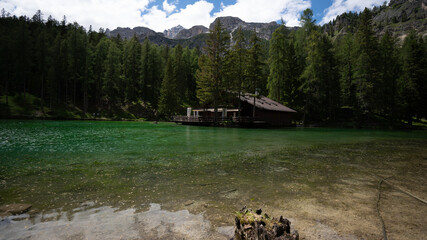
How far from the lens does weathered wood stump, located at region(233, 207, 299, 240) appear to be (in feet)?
8.93

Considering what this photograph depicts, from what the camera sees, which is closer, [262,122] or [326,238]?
[326,238]

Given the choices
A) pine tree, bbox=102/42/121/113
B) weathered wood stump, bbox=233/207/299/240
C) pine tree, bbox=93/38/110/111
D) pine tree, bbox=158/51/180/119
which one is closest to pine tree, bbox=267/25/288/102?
pine tree, bbox=158/51/180/119

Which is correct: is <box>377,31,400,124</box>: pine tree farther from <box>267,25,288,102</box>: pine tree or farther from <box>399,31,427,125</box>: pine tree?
<box>267,25,288,102</box>: pine tree

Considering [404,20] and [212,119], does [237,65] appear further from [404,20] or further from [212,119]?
[404,20]

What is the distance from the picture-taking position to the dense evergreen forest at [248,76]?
135 feet

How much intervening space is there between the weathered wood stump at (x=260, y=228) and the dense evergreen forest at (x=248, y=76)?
37.2 metres

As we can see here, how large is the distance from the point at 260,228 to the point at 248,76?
3915 centimetres

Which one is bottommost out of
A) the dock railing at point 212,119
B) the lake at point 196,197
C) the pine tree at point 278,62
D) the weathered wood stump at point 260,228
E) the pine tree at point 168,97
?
the lake at point 196,197

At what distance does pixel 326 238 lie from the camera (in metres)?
3.25

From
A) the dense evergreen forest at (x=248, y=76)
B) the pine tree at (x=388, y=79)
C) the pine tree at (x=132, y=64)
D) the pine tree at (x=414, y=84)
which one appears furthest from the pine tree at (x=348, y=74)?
the pine tree at (x=132, y=64)

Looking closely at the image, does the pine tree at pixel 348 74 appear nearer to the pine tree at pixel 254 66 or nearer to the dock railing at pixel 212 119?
the pine tree at pixel 254 66

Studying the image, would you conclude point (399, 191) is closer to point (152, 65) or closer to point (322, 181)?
point (322, 181)

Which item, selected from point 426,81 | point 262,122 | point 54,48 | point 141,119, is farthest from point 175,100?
point 426,81

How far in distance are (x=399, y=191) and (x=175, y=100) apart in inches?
2306
